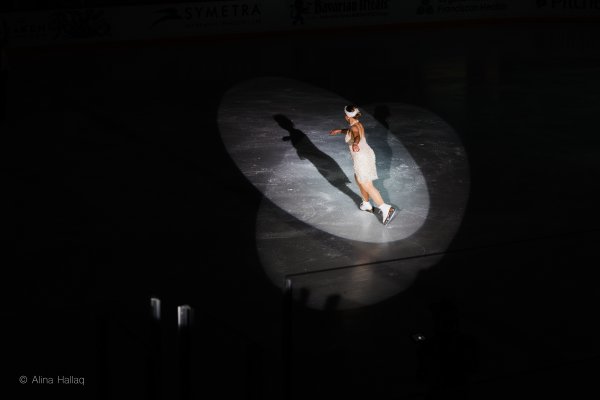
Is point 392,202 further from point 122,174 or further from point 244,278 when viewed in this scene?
point 122,174

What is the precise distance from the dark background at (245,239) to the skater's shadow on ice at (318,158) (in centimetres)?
125

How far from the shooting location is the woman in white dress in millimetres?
10578

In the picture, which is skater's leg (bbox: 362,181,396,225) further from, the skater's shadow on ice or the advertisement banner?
the advertisement banner

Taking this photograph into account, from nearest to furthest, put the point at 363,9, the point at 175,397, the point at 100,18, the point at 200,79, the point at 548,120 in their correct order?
the point at 175,397 < the point at 548,120 < the point at 200,79 < the point at 100,18 < the point at 363,9

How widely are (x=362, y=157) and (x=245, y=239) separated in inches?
69.9

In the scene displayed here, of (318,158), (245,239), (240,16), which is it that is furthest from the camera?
(240,16)

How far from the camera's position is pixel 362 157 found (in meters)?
10.7

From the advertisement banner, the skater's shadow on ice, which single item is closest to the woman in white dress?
the skater's shadow on ice

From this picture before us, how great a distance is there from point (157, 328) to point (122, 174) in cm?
753

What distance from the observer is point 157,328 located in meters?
5.88

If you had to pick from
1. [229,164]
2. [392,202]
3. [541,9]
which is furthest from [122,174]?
[541,9]

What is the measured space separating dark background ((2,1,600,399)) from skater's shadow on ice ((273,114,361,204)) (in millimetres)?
1249

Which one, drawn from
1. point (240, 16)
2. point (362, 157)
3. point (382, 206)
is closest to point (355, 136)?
point (362, 157)

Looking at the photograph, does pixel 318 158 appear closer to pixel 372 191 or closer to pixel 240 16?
pixel 372 191
